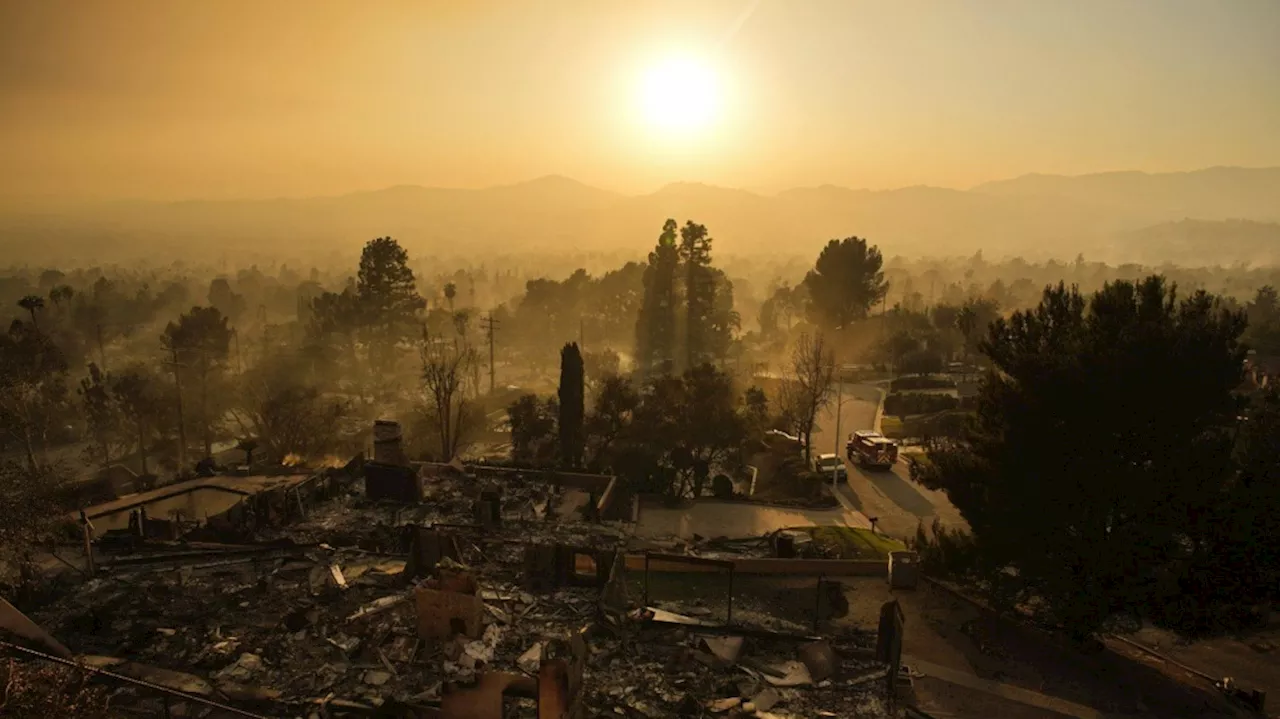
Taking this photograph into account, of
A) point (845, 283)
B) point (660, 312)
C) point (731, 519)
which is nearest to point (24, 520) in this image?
point (731, 519)

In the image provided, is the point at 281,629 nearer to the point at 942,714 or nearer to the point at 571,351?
the point at 942,714

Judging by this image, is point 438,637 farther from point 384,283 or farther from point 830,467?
point 384,283

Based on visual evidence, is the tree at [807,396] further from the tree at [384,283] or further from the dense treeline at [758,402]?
the tree at [384,283]

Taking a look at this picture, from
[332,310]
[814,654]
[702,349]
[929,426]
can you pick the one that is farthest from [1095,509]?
[332,310]

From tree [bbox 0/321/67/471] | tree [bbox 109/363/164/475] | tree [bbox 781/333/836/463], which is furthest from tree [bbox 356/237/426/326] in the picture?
tree [bbox 781/333/836/463]

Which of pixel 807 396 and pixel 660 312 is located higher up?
pixel 660 312

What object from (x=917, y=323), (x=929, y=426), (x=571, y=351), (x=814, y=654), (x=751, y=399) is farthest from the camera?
(x=917, y=323)

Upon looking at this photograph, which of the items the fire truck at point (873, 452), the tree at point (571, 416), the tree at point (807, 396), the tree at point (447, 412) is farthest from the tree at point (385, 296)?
the fire truck at point (873, 452)
